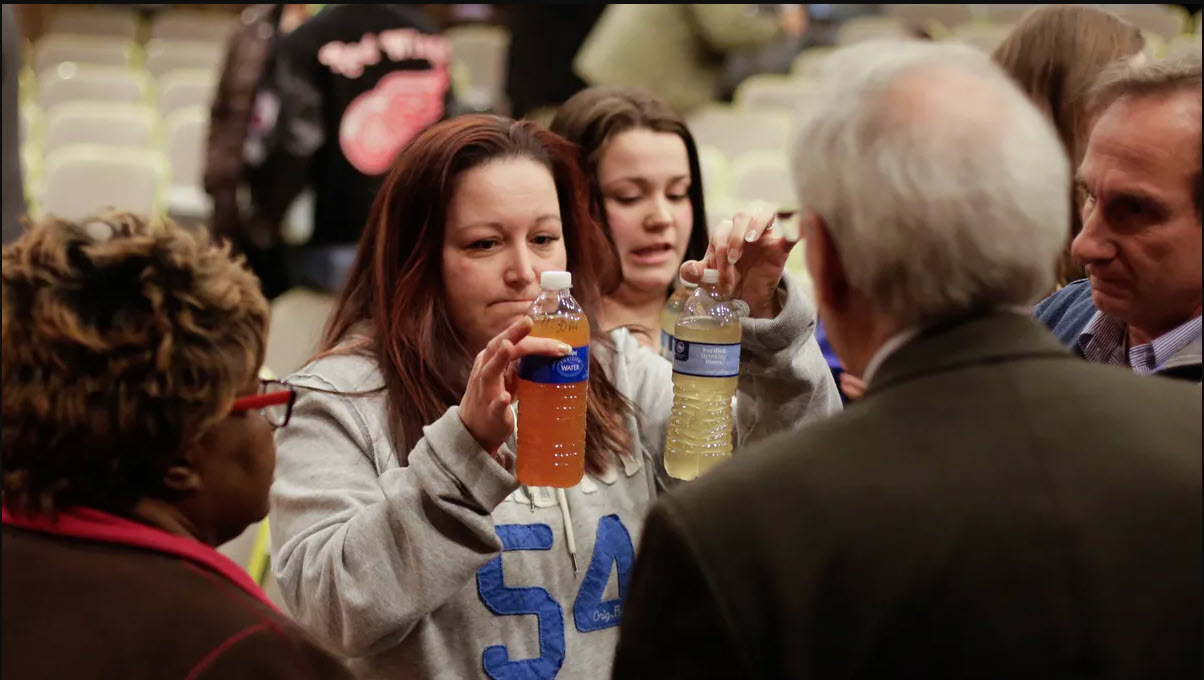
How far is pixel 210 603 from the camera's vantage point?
125 centimetres

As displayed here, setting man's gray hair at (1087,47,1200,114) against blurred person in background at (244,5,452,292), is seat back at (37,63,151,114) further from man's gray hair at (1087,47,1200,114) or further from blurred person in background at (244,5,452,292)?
man's gray hair at (1087,47,1200,114)

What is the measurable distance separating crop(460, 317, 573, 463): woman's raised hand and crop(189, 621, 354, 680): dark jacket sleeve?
1.52 feet

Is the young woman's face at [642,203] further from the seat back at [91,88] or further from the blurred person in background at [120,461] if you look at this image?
the seat back at [91,88]

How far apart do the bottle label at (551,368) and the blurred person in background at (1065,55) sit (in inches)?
53.1

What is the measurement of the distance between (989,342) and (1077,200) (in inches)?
54.3

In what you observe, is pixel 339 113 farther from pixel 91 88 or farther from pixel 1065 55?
pixel 91 88

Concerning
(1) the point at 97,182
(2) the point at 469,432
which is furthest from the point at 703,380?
(1) the point at 97,182

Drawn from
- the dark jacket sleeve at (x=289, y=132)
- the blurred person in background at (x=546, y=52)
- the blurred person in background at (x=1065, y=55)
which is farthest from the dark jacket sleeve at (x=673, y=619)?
the blurred person in background at (x=546, y=52)

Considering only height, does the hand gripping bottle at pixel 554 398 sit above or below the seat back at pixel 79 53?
above

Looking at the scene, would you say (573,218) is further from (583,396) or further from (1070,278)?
(1070,278)

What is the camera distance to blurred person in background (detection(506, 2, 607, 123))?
19.9 ft

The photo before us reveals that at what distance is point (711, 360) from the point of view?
1.81m

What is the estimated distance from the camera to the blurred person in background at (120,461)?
1.22 meters

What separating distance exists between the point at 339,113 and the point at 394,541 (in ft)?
9.87
